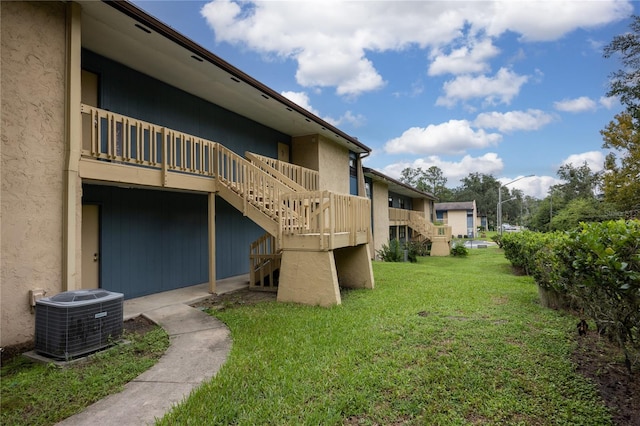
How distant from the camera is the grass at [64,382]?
3176 mm

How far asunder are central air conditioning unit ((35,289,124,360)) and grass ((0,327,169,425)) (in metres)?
0.20

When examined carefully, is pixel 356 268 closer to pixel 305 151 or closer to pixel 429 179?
pixel 305 151

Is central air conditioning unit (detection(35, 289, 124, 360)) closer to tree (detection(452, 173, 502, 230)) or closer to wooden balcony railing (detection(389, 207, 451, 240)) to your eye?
wooden balcony railing (detection(389, 207, 451, 240))

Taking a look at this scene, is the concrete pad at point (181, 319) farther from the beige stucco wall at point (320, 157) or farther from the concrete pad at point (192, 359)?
the beige stucco wall at point (320, 157)

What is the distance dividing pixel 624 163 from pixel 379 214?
55.9 feet

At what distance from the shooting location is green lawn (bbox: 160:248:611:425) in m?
3.05

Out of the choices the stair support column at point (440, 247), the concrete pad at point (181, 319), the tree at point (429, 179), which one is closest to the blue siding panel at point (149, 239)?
the concrete pad at point (181, 319)

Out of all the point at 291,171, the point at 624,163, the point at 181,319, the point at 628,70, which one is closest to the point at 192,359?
the point at 181,319

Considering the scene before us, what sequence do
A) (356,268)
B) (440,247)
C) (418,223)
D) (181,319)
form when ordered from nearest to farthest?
(181,319), (356,268), (440,247), (418,223)

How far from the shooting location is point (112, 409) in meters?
3.21

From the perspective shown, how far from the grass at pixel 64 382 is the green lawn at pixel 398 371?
112 centimetres

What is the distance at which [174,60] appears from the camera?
779cm

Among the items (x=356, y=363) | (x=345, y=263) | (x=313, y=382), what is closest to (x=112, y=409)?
(x=313, y=382)

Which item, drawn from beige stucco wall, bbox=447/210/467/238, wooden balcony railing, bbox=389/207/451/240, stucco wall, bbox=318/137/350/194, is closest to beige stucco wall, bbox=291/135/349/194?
stucco wall, bbox=318/137/350/194
